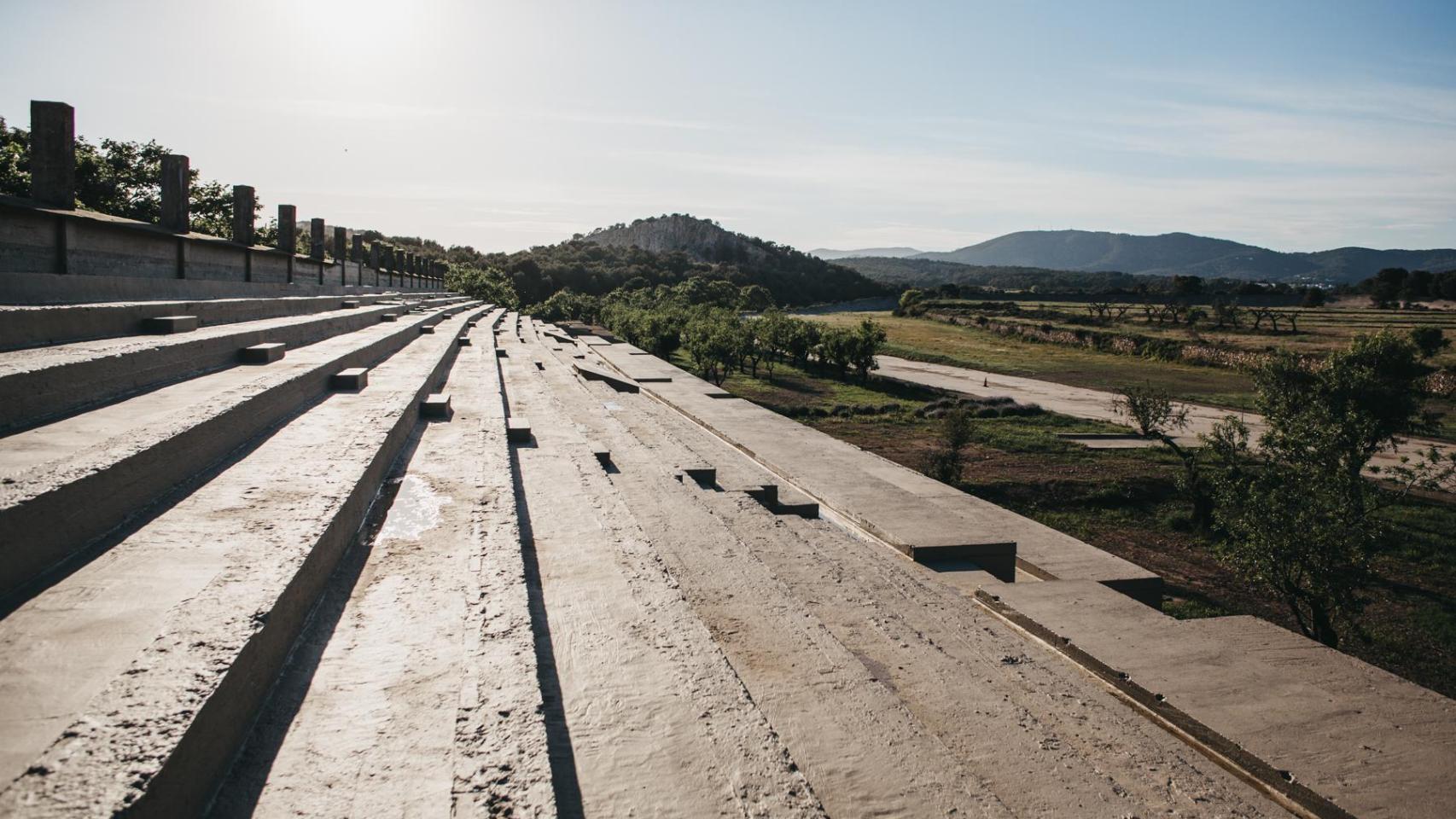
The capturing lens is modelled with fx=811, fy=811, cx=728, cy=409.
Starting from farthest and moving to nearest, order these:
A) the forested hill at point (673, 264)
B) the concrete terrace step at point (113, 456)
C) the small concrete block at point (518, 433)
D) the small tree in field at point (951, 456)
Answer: the forested hill at point (673, 264) → the small tree in field at point (951, 456) → the small concrete block at point (518, 433) → the concrete terrace step at point (113, 456)

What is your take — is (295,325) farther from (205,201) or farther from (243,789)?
(205,201)

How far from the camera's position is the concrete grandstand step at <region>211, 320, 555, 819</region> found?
1.65 metres

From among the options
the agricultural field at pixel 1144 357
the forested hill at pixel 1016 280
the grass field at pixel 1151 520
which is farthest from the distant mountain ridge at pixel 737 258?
the grass field at pixel 1151 520

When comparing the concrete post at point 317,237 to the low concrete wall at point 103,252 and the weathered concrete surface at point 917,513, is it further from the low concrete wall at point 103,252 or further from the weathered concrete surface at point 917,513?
the weathered concrete surface at point 917,513

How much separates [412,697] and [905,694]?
181cm

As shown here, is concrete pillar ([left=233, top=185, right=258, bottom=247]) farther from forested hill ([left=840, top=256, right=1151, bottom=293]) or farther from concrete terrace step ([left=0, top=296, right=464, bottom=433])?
forested hill ([left=840, top=256, right=1151, bottom=293])

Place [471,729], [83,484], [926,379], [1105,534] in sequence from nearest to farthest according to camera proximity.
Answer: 1. [471,729]
2. [83,484]
3. [1105,534]
4. [926,379]

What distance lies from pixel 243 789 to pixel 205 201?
1446 inches

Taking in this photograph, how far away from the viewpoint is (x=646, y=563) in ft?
11.6

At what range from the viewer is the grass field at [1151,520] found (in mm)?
9617

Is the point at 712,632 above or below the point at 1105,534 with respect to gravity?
above

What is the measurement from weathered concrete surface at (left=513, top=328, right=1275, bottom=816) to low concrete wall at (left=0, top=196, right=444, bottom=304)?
3780 millimetres

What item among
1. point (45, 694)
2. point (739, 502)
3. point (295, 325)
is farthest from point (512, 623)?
point (295, 325)

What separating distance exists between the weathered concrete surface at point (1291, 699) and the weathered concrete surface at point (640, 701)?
223 centimetres
